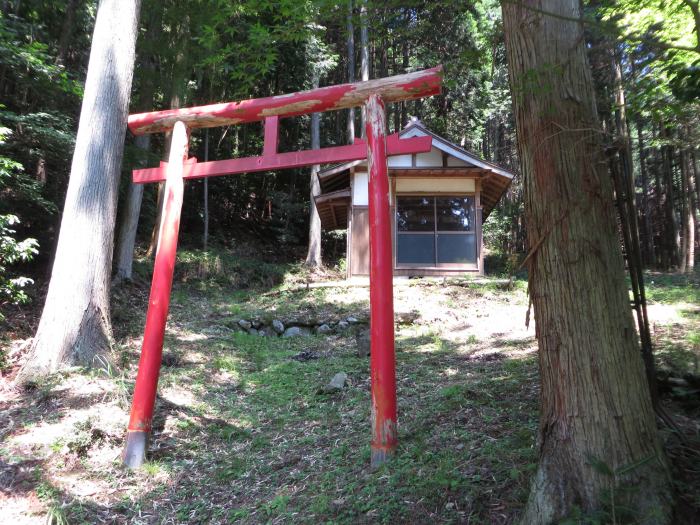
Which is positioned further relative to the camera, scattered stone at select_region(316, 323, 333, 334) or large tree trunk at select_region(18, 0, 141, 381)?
scattered stone at select_region(316, 323, 333, 334)

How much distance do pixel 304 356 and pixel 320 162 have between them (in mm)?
4263

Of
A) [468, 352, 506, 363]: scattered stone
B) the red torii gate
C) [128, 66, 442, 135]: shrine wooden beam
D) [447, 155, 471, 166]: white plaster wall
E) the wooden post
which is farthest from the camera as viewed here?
[447, 155, 471, 166]: white plaster wall

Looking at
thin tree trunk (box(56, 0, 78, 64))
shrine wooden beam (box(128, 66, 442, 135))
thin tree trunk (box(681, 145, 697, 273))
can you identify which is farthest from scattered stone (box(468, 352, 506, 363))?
thin tree trunk (box(681, 145, 697, 273))

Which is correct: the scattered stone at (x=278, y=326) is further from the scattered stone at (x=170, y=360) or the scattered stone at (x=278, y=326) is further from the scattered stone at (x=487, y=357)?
the scattered stone at (x=487, y=357)

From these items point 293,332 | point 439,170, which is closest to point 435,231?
point 439,170

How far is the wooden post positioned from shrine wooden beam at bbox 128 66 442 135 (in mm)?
227

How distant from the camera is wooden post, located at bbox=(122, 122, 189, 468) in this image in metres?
4.46

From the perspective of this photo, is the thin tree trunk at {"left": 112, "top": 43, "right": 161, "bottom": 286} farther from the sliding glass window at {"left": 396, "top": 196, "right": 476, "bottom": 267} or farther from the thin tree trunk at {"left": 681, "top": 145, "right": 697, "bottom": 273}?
the thin tree trunk at {"left": 681, "top": 145, "right": 697, "bottom": 273}

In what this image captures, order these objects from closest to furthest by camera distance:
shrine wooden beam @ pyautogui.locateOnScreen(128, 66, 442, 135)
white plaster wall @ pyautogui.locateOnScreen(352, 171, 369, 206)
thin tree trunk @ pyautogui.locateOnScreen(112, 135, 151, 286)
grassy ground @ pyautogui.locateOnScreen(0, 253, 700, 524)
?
grassy ground @ pyautogui.locateOnScreen(0, 253, 700, 524) < shrine wooden beam @ pyautogui.locateOnScreen(128, 66, 442, 135) < thin tree trunk @ pyautogui.locateOnScreen(112, 135, 151, 286) < white plaster wall @ pyautogui.locateOnScreen(352, 171, 369, 206)

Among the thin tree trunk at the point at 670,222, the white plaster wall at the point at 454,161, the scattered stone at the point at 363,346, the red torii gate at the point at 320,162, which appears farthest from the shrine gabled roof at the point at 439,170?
the thin tree trunk at the point at 670,222

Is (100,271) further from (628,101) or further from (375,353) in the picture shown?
(628,101)

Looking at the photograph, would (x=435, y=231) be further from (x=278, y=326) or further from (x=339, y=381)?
(x=339, y=381)

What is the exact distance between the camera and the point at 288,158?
4766 millimetres

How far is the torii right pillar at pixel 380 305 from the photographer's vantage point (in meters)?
3.77
